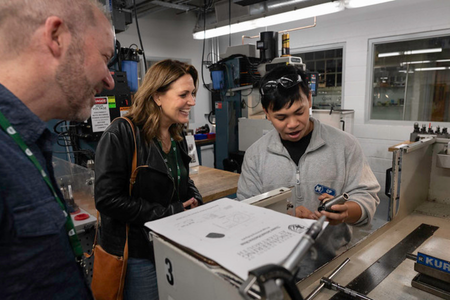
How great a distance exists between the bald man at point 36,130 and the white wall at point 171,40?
479 cm

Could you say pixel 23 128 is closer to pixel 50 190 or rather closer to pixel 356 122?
pixel 50 190

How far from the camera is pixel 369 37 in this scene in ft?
12.6

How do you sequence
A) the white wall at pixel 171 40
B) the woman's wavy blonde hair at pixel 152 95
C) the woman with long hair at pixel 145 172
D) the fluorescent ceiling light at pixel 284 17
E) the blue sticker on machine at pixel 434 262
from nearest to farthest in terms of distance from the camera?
the blue sticker on machine at pixel 434 262 → the woman with long hair at pixel 145 172 → the woman's wavy blonde hair at pixel 152 95 → the fluorescent ceiling light at pixel 284 17 → the white wall at pixel 171 40

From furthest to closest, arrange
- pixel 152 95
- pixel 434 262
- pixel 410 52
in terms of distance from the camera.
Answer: pixel 410 52
pixel 152 95
pixel 434 262

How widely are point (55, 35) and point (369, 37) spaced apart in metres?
4.11

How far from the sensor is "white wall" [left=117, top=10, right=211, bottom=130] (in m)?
5.17

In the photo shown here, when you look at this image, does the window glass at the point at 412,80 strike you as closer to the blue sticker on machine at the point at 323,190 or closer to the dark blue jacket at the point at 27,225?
the blue sticker on machine at the point at 323,190

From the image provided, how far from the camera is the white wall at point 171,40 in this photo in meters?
5.17

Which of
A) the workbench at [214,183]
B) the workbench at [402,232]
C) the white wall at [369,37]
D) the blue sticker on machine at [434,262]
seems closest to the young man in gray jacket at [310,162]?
the workbench at [402,232]

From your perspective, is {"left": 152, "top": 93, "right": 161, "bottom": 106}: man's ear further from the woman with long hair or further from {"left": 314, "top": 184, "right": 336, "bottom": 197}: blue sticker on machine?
{"left": 314, "top": 184, "right": 336, "bottom": 197}: blue sticker on machine

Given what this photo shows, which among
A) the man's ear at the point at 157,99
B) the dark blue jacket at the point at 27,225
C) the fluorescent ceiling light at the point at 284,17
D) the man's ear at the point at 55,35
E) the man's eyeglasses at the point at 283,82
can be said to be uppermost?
the fluorescent ceiling light at the point at 284,17

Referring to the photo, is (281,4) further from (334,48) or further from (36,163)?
(36,163)

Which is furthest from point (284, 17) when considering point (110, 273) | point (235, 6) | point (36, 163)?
point (36, 163)

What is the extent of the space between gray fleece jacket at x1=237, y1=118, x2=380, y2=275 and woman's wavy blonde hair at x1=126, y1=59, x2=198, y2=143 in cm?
50
